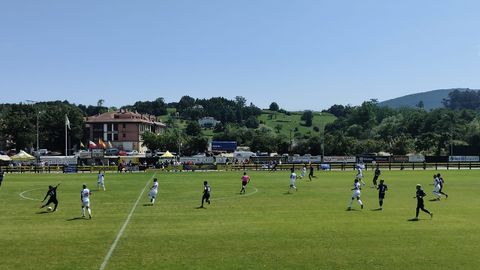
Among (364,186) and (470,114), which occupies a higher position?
(470,114)

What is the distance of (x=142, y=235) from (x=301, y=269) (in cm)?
835

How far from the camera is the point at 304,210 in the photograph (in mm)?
28844

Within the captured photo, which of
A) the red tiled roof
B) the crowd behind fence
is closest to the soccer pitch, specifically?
the crowd behind fence

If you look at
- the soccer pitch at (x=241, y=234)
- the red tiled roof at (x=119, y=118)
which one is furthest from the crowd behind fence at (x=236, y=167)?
the red tiled roof at (x=119, y=118)

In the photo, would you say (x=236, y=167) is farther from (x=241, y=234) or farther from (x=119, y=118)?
(x=119, y=118)

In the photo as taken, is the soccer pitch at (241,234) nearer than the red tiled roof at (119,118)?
Yes

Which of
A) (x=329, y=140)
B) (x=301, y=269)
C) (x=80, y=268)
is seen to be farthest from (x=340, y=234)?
(x=329, y=140)

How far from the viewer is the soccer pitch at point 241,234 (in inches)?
651

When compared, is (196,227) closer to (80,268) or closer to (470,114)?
(80,268)

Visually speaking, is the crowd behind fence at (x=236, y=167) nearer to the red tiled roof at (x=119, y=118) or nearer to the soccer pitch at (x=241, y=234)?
the soccer pitch at (x=241, y=234)

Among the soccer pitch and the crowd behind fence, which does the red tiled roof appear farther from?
the soccer pitch

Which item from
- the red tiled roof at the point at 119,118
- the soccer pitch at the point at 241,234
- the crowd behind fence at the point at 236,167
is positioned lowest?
the soccer pitch at the point at 241,234

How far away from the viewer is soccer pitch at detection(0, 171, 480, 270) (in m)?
16.5

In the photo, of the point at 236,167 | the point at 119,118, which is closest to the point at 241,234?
the point at 236,167
